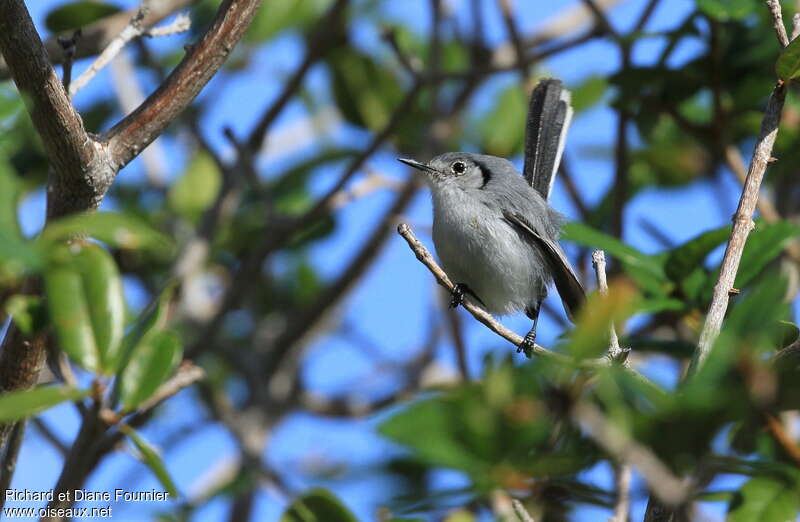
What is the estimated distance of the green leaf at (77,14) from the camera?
2.98 metres

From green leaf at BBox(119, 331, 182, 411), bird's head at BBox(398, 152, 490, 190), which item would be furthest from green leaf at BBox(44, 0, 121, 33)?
green leaf at BBox(119, 331, 182, 411)

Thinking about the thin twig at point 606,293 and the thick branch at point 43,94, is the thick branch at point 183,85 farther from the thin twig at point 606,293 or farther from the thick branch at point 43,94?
the thin twig at point 606,293

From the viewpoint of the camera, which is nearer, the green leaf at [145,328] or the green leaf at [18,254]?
the green leaf at [18,254]

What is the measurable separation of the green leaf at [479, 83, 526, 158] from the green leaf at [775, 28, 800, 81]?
7.26 feet

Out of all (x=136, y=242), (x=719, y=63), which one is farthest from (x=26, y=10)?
(x=719, y=63)

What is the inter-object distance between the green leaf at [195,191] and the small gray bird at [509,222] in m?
1.10

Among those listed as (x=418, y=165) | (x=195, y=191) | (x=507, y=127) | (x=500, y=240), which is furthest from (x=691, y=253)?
(x=195, y=191)

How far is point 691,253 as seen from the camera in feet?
8.90

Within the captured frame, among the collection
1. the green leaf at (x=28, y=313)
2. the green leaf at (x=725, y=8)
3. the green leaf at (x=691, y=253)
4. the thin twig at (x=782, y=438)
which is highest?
the green leaf at (x=725, y=8)

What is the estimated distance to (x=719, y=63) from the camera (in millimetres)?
3307

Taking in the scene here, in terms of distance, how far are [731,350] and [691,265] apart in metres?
1.62

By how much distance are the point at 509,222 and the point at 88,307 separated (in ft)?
5.76

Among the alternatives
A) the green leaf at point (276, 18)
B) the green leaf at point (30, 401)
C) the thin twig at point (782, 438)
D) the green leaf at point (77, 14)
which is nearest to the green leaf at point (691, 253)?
the thin twig at point (782, 438)

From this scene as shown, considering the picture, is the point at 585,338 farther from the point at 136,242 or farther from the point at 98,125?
the point at 98,125
